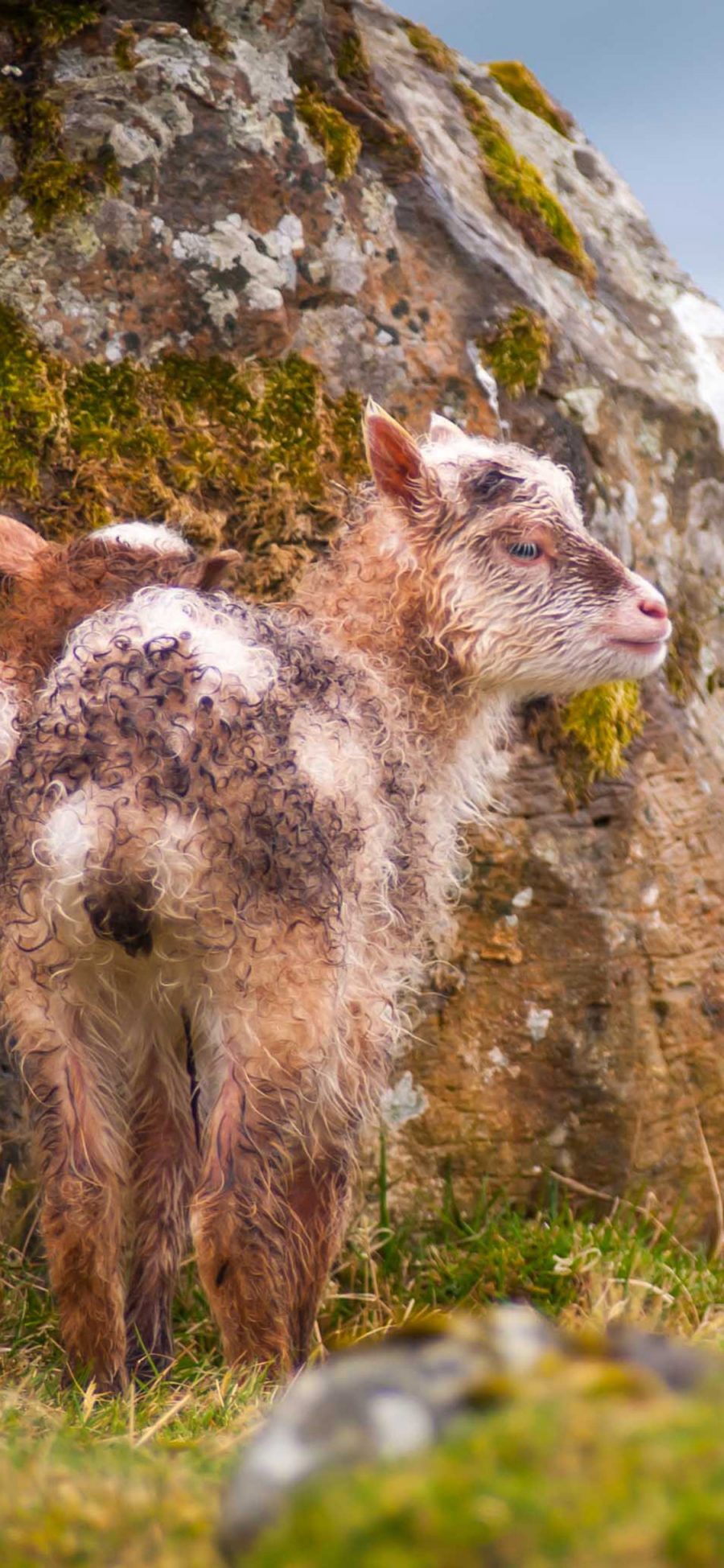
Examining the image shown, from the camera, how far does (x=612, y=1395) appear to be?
1.85 metres

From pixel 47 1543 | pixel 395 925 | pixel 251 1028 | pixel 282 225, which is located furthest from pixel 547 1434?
pixel 282 225

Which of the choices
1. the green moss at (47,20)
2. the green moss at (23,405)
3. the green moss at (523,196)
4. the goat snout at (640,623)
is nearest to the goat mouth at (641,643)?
→ the goat snout at (640,623)

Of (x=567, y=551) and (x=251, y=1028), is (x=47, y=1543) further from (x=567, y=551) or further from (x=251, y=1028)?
(x=567, y=551)

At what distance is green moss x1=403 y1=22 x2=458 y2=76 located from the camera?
739 cm

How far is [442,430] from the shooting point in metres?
5.53

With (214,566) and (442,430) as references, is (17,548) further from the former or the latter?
(442,430)

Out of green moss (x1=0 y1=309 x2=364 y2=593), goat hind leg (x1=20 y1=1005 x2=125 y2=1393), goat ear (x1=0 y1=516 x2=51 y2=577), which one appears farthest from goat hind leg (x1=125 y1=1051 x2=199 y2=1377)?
green moss (x1=0 y1=309 x2=364 y2=593)

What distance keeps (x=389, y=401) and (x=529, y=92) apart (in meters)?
2.86

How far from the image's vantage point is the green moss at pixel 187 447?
5977 mm

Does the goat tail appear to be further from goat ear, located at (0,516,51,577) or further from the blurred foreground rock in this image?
the blurred foreground rock

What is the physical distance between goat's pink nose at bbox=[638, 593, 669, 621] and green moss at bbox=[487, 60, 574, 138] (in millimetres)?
4070

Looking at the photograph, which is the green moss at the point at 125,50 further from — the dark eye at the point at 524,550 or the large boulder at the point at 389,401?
the dark eye at the point at 524,550

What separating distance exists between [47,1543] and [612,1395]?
77cm

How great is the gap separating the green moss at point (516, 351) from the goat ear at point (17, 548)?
2.25 m
